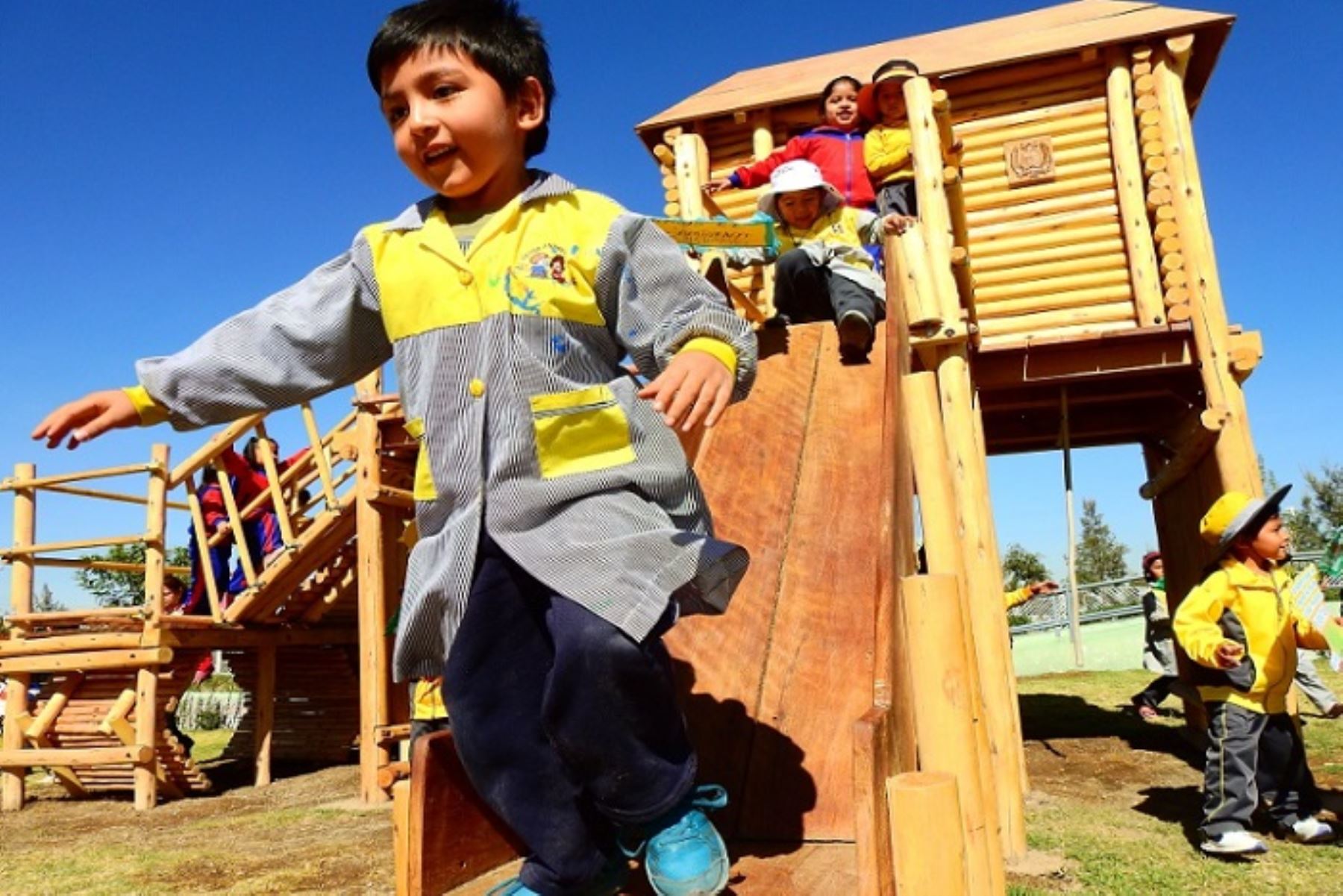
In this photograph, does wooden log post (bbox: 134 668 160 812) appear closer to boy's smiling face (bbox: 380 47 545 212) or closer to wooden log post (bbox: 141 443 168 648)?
wooden log post (bbox: 141 443 168 648)

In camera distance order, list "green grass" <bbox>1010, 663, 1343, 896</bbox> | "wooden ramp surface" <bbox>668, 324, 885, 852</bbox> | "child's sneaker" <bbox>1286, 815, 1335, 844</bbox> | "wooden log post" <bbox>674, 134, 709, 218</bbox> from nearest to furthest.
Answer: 1. "wooden ramp surface" <bbox>668, 324, 885, 852</bbox>
2. "green grass" <bbox>1010, 663, 1343, 896</bbox>
3. "child's sneaker" <bbox>1286, 815, 1335, 844</bbox>
4. "wooden log post" <bbox>674, 134, 709, 218</bbox>

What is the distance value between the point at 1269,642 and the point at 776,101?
23.5 feet

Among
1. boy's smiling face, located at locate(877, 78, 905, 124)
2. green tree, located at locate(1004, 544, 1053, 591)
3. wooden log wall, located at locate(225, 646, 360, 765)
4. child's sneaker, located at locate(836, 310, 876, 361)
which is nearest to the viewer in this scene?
child's sneaker, located at locate(836, 310, 876, 361)

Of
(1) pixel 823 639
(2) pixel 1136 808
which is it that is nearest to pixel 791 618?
(1) pixel 823 639

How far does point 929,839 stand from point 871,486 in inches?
79.6

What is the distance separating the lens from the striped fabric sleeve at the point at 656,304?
6.48ft

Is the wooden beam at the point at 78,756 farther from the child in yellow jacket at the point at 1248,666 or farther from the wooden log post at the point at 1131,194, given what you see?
the wooden log post at the point at 1131,194

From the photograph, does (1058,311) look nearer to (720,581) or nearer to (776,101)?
(776,101)

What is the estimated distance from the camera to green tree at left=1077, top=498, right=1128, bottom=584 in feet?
183

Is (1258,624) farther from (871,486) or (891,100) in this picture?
(891,100)

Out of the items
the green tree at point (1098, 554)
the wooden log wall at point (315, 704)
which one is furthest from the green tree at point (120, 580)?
the green tree at point (1098, 554)

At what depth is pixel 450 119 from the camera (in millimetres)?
2031

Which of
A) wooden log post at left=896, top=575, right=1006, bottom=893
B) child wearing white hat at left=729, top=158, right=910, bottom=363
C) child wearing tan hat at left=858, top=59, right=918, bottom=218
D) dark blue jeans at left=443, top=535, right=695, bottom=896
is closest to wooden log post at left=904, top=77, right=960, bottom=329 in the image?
child wearing white hat at left=729, top=158, right=910, bottom=363

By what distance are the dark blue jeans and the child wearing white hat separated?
9.43 feet
